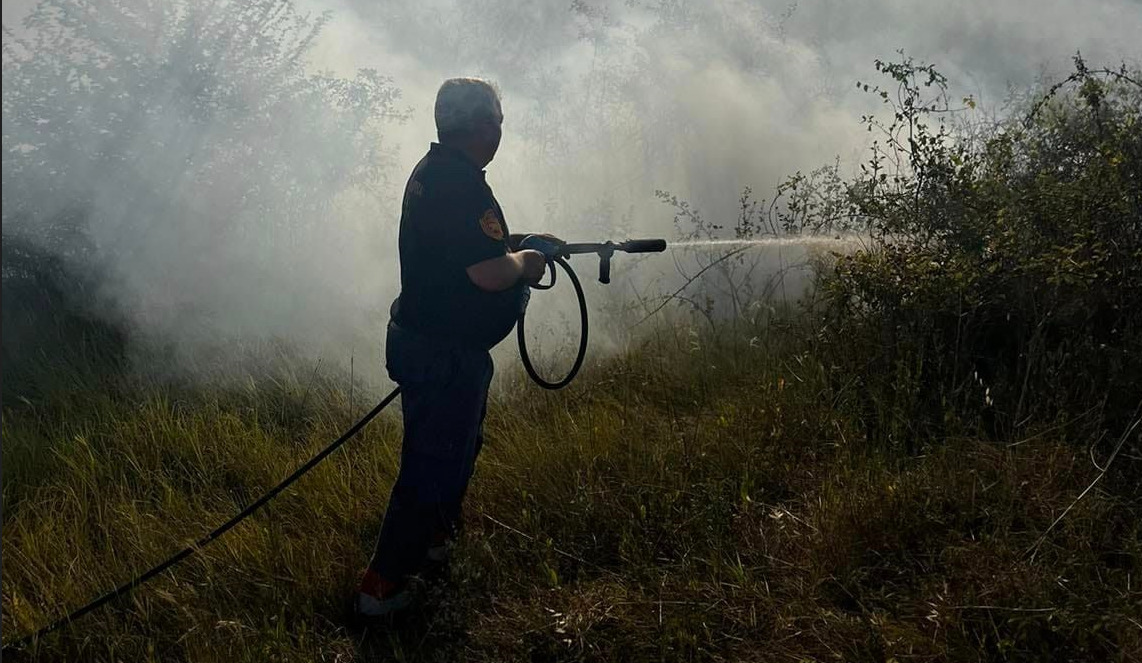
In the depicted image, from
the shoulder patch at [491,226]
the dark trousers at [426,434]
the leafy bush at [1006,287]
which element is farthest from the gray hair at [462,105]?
the leafy bush at [1006,287]

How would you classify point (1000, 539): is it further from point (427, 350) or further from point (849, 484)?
point (427, 350)

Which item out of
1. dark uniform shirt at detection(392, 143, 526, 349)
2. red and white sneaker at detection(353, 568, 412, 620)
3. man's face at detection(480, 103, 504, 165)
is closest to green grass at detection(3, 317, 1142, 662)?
red and white sneaker at detection(353, 568, 412, 620)

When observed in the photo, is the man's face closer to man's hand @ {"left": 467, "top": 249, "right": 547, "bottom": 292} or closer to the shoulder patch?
the shoulder patch

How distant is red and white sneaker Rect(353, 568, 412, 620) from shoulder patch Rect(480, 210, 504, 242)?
44.1 inches

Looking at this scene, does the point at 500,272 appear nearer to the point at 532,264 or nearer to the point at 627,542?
the point at 532,264

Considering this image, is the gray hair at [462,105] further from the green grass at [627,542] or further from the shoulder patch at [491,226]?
the green grass at [627,542]

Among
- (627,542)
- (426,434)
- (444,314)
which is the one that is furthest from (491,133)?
(627,542)

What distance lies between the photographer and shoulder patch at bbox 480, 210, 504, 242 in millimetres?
2547

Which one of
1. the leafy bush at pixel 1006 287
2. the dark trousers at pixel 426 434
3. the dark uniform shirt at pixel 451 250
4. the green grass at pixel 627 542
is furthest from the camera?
the leafy bush at pixel 1006 287

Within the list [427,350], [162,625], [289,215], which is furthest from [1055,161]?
[289,215]

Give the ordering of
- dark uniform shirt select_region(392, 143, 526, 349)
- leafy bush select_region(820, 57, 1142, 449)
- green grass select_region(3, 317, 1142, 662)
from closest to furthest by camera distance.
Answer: green grass select_region(3, 317, 1142, 662) < dark uniform shirt select_region(392, 143, 526, 349) < leafy bush select_region(820, 57, 1142, 449)

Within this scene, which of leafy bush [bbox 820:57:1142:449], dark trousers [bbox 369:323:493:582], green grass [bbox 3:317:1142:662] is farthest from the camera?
leafy bush [bbox 820:57:1142:449]

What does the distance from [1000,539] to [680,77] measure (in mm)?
5579

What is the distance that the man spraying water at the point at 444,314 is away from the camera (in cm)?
254
